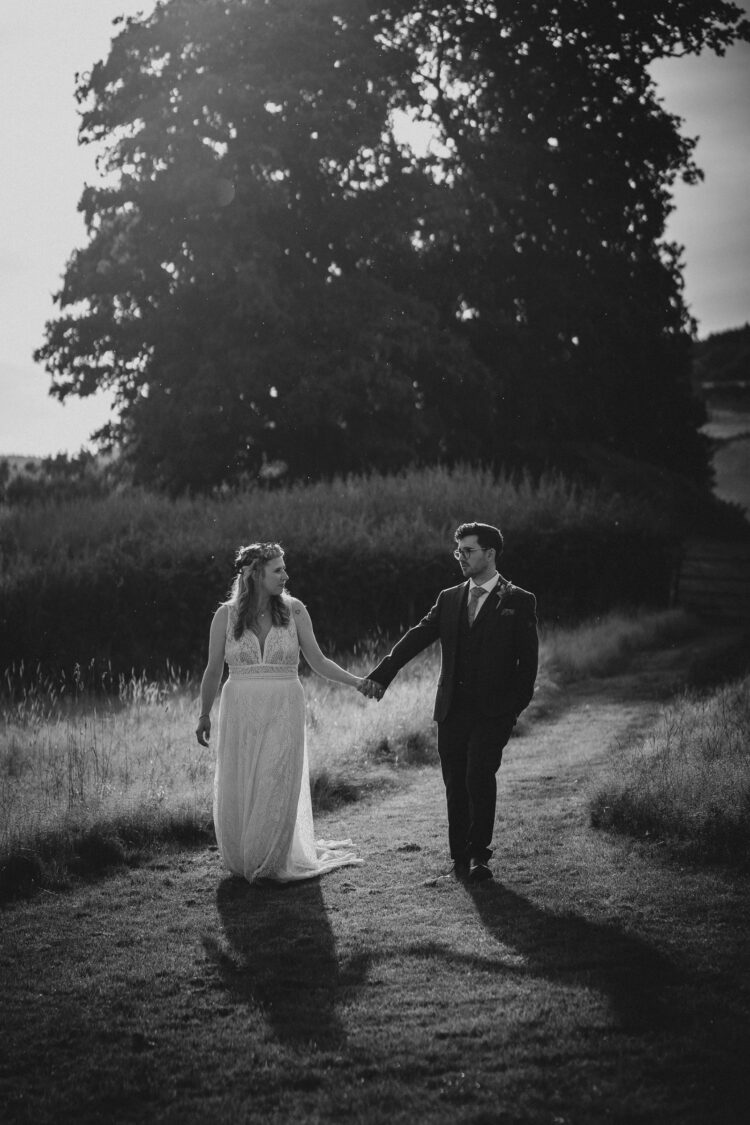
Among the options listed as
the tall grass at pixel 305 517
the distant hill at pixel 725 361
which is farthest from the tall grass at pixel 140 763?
the distant hill at pixel 725 361

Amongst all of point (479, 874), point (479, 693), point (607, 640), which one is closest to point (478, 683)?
point (479, 693)

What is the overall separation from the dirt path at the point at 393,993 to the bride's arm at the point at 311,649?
→ 1.24m

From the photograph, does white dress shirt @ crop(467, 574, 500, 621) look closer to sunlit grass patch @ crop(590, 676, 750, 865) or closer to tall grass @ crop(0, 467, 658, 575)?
sunlit grass patch @ crop(590, 676, 750, 865)

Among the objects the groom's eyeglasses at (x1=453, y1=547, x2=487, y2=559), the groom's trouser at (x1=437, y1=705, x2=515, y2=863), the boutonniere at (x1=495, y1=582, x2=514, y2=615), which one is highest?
the groom's eyeglasses at (x1=453, y1=547, x2=487, y2=559)

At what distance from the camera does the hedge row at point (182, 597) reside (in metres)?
18.5

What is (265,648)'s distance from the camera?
24.3 ft

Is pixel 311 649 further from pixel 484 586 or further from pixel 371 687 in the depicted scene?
pixel 484 586

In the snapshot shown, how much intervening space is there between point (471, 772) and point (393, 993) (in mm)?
2145

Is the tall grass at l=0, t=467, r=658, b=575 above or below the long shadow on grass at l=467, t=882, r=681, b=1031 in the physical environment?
above

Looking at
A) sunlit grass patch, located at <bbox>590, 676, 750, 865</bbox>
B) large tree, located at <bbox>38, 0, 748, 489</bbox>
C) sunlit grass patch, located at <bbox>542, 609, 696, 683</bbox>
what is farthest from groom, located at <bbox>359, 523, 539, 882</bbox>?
large tree, located at <bbox>38, 0, 748, 489</bbox>

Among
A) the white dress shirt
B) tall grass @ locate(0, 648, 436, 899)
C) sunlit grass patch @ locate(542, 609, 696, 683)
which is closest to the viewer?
the white dress shirt

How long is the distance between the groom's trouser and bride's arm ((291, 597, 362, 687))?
84 cm

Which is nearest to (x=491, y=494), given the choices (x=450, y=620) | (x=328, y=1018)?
(x=450, y=620)

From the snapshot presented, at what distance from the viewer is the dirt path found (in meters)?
4.04
